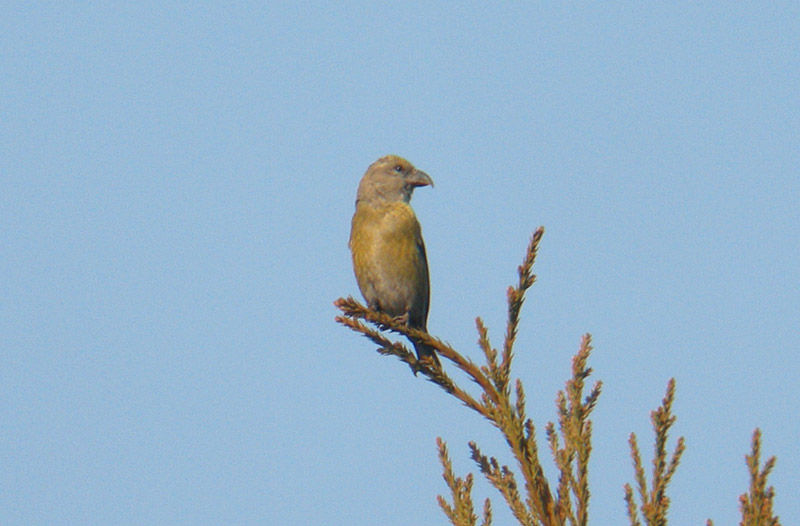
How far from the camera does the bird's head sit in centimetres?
827

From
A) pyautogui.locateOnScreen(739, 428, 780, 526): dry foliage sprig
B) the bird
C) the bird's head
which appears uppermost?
the bird's head

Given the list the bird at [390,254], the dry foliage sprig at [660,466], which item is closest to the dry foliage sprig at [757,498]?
the dry foliage sprig at [660,466]

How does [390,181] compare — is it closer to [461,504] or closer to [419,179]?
[419,179]

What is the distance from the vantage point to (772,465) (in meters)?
2.88

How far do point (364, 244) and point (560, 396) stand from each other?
4719 mm

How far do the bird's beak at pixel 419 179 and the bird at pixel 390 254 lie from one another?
0.53 ft

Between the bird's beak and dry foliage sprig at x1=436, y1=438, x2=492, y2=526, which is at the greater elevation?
the bird's beak

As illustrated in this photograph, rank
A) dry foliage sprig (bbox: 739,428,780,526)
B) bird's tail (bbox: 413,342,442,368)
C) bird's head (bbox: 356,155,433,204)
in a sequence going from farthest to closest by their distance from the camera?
bird's head (bbox: 356,155,433,204) → bird's tail (bbox: 413,342,442,368) → dry foliage sprig (bbox: 739,428,780,526)

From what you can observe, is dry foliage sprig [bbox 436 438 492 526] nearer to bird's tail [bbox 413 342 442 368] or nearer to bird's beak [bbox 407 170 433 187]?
bird's tail [bbox 413 342 442 368]

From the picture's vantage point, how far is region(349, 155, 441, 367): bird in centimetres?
775

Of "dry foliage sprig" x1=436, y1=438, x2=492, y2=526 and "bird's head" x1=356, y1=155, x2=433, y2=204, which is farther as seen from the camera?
"bird's head" x1=356, y1=155, x2=433, y2=204

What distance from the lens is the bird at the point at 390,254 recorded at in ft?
25.4

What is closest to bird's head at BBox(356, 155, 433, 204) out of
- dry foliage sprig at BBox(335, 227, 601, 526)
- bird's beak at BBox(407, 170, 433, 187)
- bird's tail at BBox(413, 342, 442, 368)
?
bird's beak at BBox(407, 170, 433, 187)

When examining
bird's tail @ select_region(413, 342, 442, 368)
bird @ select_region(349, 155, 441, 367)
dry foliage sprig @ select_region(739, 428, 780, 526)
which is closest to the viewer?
dry foliage sprig @ select_region(739, 428, 780, 526)
